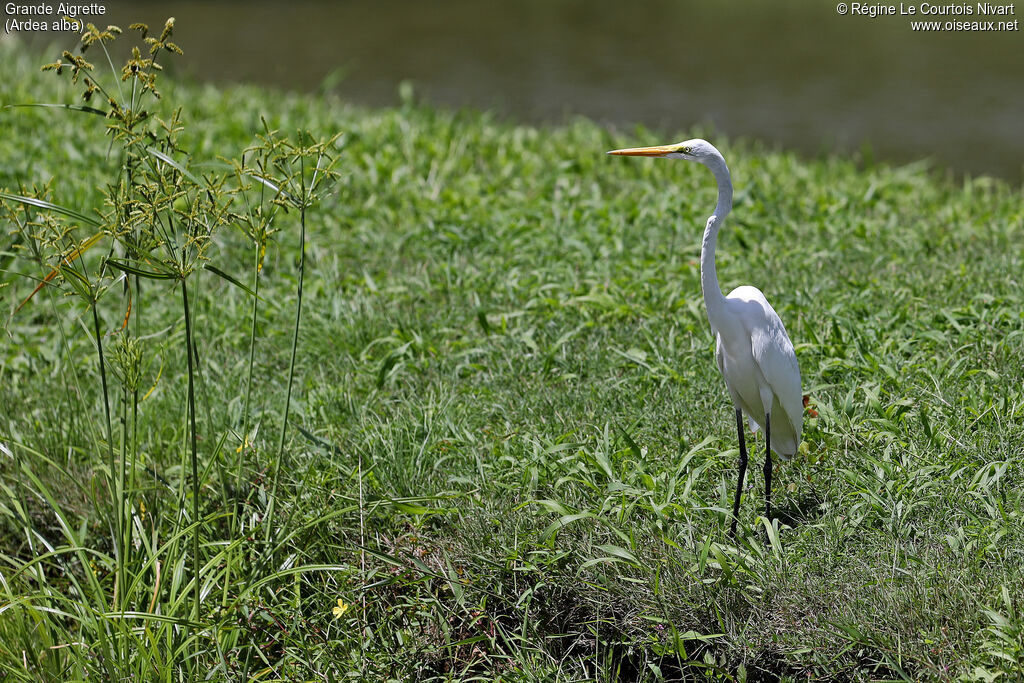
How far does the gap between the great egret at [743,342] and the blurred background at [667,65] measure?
12.9 feet

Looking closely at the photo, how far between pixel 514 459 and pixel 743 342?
2.45 feet

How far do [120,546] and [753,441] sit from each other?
1900mm

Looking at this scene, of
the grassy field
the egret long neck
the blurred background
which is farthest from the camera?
the blurred background

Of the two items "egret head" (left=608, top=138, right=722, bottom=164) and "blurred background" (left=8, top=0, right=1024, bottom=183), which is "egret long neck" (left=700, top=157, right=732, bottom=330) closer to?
"egret head" (left=608, top=138, right=722, bottom=164)

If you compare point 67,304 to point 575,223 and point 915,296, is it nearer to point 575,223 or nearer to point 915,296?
point 575,223

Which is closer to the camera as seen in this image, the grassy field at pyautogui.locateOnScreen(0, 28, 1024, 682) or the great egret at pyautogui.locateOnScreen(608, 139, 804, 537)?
the grassy field at pyautogui.locateOnScreen(0, 28, 1024, 682)

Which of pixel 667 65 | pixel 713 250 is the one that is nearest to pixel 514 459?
pixel 713 250

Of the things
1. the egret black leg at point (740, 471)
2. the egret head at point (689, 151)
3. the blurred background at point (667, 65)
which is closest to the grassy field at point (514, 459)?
Result: the egret black leg at point (740, 471)

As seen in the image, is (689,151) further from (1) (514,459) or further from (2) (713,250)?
(1) (514,459)

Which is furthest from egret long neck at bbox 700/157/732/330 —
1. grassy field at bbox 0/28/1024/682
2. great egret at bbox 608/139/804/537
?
grassy field at bbox 0/28/1024/682

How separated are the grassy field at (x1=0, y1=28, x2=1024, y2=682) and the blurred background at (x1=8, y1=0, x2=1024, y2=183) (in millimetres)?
2864

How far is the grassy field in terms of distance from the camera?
2.30 meters

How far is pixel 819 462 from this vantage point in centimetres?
288

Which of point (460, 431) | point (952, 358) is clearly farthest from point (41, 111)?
point (952, 358)
